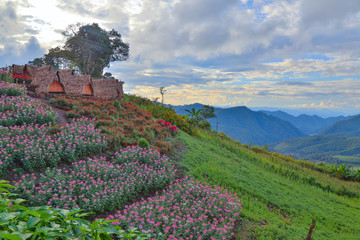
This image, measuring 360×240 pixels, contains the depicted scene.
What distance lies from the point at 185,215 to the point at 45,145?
16.3 feet

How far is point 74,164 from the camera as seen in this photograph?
262 inches

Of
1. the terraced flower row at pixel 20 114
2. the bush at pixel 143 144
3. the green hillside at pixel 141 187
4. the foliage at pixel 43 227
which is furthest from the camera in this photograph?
the bush at pixel 143 144

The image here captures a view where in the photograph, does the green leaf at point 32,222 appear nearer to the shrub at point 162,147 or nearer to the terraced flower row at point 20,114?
the shrub at point 162,147

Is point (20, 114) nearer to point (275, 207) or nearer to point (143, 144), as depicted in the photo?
point (143, 144)

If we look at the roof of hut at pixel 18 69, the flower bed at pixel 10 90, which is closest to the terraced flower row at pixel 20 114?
the flower bed at pixel 10 90

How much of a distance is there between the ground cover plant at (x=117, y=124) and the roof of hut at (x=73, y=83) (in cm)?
335

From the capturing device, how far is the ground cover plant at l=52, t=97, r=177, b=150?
8.98 m

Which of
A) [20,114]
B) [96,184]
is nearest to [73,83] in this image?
[20,114]

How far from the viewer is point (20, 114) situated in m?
8.20

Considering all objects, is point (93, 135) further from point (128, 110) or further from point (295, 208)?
point (295, 208)

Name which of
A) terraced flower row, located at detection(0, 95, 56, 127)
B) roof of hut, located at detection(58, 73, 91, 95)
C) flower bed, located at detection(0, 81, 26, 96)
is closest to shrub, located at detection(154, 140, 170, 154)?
terraced flower row, located at detection(0, 95, 56, 127)

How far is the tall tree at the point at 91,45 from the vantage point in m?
34.4

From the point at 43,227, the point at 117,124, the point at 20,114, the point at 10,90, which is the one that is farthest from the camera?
the point at 117,124

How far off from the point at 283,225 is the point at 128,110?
10636mm
